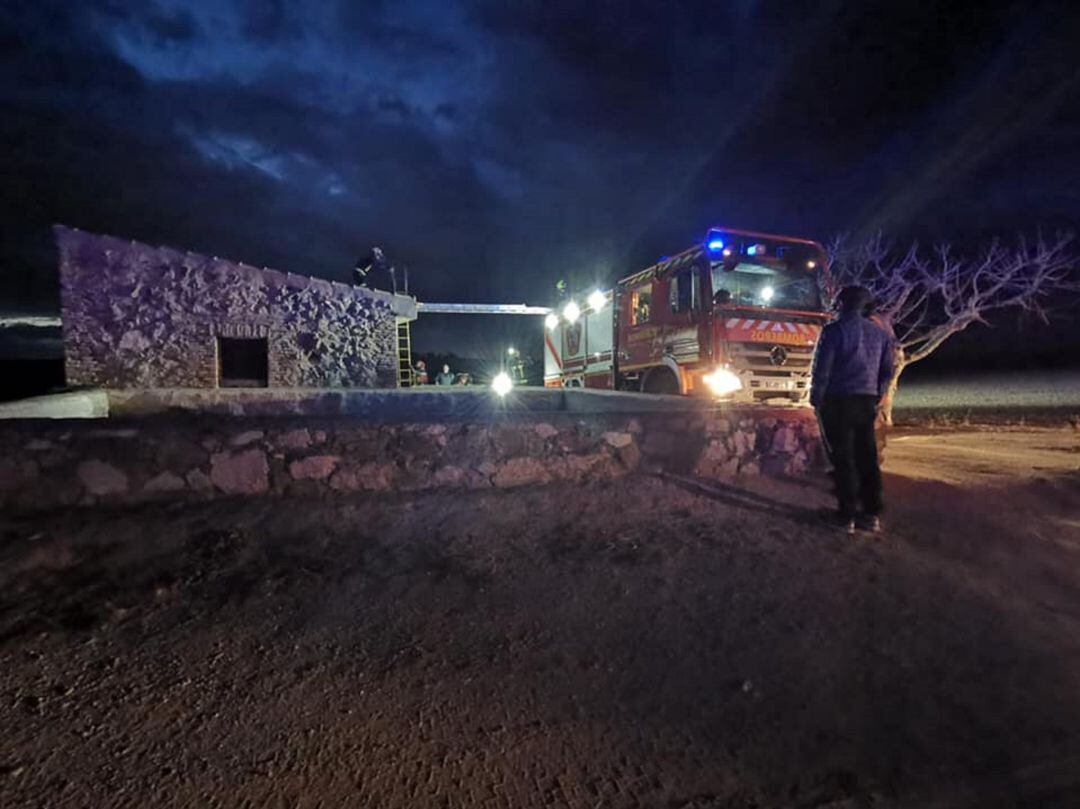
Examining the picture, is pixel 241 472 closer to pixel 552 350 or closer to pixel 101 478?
pixel 101 478

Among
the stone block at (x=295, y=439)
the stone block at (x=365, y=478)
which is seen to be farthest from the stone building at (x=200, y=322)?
the stone block at (x=365, y=478)

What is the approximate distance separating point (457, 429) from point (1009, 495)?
483 cm

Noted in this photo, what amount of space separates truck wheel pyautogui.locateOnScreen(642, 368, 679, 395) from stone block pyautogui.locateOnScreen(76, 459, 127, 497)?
24.0ft

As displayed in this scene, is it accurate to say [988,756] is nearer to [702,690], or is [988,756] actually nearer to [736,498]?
[702,690]

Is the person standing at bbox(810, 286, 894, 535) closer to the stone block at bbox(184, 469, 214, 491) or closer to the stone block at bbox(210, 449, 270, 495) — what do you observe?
the stone block at bbox(210, 449, 270, 495)

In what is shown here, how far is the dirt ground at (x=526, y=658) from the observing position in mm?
1714

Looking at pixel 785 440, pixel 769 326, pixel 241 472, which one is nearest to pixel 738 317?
pixel 769 326

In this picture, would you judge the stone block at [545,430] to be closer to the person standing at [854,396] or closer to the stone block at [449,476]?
the stone block at [449,476]

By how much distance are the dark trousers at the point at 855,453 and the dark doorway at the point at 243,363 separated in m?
9.64

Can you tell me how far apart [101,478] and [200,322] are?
737 centimetres

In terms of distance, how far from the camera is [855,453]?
12.5ft

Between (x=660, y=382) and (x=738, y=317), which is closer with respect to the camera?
(x=738, y=317)

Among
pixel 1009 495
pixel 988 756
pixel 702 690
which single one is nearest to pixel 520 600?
pixel 702 690

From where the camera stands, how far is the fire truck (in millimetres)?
7891
